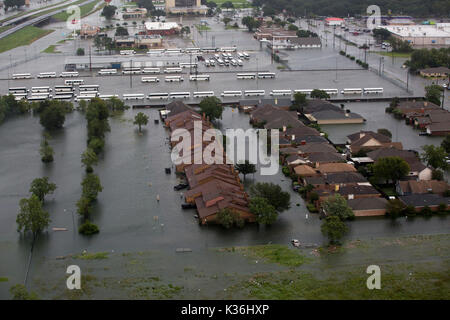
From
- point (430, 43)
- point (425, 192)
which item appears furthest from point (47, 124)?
point (430, 43)

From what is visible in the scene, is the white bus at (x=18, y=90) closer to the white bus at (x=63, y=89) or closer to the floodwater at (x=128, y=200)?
the white bus at (x=63, y=89)

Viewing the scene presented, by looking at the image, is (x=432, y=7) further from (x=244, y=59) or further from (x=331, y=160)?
(x=331, y=160)

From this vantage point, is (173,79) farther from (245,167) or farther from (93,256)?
(93,256)

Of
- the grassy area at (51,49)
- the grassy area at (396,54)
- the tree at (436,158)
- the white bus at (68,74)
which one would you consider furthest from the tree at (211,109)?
the grassy area at (51,49)

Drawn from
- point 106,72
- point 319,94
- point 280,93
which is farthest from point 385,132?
point 106,72

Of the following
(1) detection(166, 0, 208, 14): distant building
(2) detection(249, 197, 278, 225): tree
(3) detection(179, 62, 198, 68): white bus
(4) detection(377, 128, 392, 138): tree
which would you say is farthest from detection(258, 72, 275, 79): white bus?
(1) detection(166, 0, 208, 14): distant building
